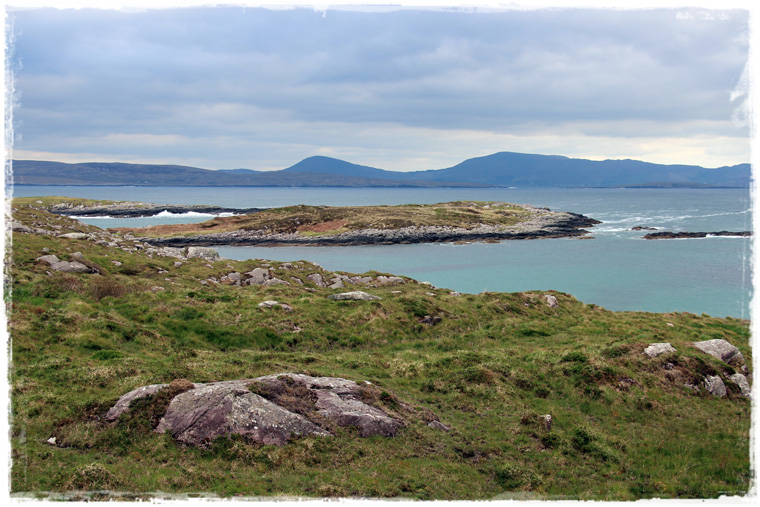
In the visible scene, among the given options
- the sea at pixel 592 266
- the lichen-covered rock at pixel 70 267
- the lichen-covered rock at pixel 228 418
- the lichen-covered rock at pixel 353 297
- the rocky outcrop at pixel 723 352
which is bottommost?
the sea at pixel 592 266

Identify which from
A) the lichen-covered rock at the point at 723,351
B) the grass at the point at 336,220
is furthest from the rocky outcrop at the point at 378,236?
the lichen-covered rock at the point at 723,351

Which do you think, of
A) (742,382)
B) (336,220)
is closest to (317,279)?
(742,382)

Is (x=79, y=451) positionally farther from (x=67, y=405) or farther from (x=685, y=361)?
(x=685, y=361)

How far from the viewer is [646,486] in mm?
13758

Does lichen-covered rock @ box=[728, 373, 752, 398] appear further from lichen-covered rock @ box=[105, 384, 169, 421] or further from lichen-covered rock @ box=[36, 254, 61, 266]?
lichen-covered rock @ box=[36, 254, 61, 266]

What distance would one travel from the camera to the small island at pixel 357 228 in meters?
112

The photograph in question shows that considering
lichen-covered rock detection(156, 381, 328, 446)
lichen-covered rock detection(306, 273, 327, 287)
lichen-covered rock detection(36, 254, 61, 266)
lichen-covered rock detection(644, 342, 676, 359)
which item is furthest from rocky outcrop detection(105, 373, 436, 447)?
lichen-covered rock detection(306, 273, 327, 287)

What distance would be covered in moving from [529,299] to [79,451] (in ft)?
108

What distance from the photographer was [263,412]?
13.9 m

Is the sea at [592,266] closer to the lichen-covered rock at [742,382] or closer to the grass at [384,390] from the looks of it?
the grass at [384,390]

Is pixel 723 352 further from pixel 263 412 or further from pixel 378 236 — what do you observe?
pixel 378 236

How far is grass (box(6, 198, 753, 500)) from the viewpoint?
12.2m

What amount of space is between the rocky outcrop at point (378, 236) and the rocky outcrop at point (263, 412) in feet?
310

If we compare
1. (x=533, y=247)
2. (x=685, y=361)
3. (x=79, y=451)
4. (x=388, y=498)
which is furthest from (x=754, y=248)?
(x=533, y=247)
